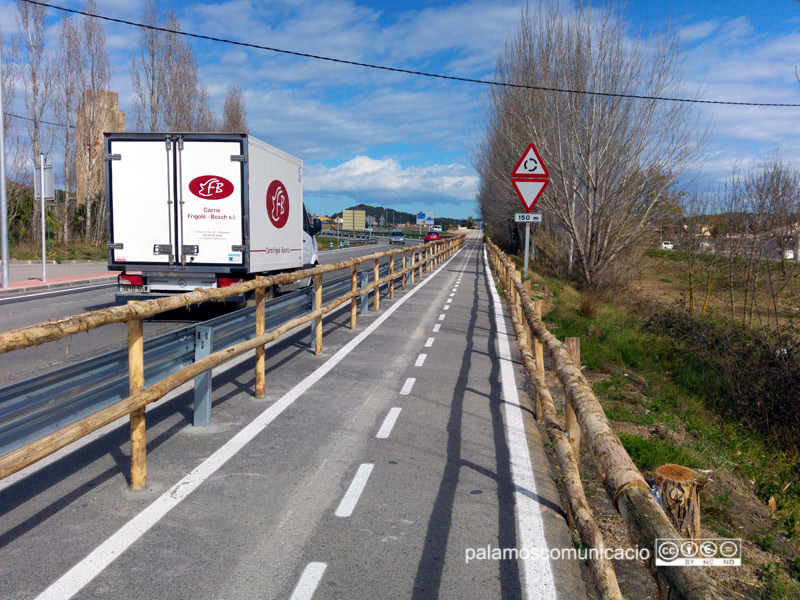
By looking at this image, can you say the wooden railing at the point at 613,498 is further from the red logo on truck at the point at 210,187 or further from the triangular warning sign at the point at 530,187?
the triangular warning sign at the point at 530,187

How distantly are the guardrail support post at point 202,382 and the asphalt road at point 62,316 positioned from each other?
1.04 m

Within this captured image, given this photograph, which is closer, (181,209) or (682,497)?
(682,497)

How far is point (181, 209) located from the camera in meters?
12.0

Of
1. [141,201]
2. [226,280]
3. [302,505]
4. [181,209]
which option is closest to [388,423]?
[302,505]

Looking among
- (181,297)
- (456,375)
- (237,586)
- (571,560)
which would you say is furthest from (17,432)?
(456,375)

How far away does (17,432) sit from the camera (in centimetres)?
353

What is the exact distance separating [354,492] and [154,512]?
1347 millimetres

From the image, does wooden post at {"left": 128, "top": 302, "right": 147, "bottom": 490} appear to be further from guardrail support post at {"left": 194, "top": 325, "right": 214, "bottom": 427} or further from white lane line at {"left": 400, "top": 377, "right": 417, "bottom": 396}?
white lane line at {"left": 400, "top": 377, "right": 417, "bottom": 396}

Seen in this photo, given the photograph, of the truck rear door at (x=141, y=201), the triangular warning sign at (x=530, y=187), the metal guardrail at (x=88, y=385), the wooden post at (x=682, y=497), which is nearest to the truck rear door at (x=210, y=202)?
the truck rear door at (x=141, y=201)

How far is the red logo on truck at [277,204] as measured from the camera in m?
13.4

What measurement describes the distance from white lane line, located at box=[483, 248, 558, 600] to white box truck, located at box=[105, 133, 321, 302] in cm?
607
